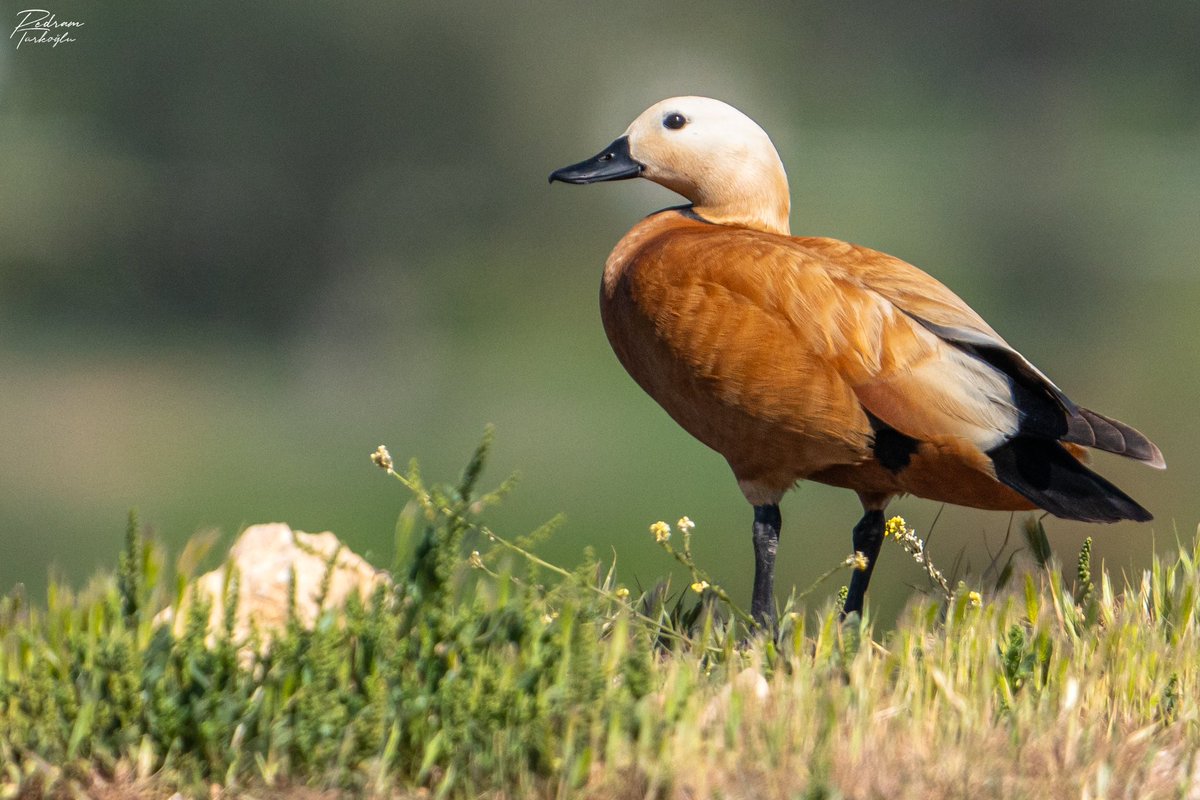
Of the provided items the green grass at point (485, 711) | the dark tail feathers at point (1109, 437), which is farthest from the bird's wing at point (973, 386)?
the green grass at point (485, 711)

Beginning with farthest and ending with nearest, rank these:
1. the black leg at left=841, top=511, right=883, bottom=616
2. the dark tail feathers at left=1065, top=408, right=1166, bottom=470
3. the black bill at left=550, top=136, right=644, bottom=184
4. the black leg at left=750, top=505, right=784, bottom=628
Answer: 1. the black bill at left=550, top=136, right=644, bottom=184
2. the black leg at left=841, top=511, right=883, bottom=616
3. the black leg at left=750, top=505, right=784, bottom=628
4. the dark tail feathers at left=1065, top=408, right=1166, bottom=470

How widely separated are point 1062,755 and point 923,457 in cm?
85

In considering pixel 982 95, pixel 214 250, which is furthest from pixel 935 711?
pixel 982 95

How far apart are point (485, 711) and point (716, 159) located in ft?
5.56

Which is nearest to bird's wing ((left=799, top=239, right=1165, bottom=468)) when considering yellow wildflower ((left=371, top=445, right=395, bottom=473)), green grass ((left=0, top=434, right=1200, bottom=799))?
green grass ((left=0, top=434, right=1200, bottom=799))

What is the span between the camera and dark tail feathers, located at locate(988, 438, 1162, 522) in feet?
8.81

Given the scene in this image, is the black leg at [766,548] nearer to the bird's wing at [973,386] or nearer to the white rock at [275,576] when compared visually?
the bird's wing at [973,386]

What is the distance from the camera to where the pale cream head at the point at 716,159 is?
3145 mm

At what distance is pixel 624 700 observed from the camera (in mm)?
1919

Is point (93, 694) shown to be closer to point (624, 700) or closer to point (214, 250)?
point (624, 700)

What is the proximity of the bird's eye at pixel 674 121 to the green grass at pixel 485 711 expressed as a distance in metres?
1.32

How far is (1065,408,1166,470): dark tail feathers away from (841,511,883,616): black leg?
57cm

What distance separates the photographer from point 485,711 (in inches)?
73.2

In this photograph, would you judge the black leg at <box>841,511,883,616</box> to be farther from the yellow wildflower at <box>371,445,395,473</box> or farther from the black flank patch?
the yellow wildflower at <box>371,445,395,473</box>
